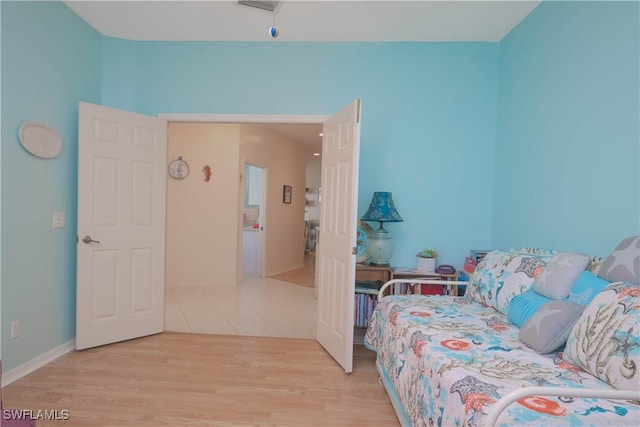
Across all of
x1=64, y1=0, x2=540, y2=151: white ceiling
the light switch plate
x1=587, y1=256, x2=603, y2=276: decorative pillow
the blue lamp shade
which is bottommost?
x1=587, y1=256, x2=603, y2=276: decorative pillow

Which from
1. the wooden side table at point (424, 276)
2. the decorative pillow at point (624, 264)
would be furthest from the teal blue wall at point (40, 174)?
the decorative pillow at point (624, 264)

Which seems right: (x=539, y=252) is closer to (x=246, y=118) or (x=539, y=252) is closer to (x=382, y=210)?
(x=382, y=210)

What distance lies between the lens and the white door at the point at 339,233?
2.59m

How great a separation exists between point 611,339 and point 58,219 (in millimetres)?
3484

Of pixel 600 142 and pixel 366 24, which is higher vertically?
pixel 366 24

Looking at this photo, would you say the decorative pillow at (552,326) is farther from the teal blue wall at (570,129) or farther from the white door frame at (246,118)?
the white door frame at (246,118)

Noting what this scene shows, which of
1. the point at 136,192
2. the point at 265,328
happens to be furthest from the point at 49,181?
the point at 265,328

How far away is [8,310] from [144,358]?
95 centimetres

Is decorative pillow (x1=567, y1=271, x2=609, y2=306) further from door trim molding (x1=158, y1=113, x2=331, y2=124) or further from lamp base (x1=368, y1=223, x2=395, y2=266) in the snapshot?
door trim molding (x1=158, y1=113, x2=331, y2=124)

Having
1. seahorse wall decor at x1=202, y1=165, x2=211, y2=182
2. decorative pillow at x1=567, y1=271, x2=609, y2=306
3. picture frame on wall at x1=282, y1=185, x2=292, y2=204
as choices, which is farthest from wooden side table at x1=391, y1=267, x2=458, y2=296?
picture frame on wall at x1=282, y1=185, x2=292, y2=204

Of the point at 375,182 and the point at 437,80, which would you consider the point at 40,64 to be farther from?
the point at 437,80

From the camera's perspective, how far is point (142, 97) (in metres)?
3.29

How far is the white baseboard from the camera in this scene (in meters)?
2.33

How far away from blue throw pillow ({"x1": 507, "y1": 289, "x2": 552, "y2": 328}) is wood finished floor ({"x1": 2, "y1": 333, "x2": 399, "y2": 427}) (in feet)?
2.97
